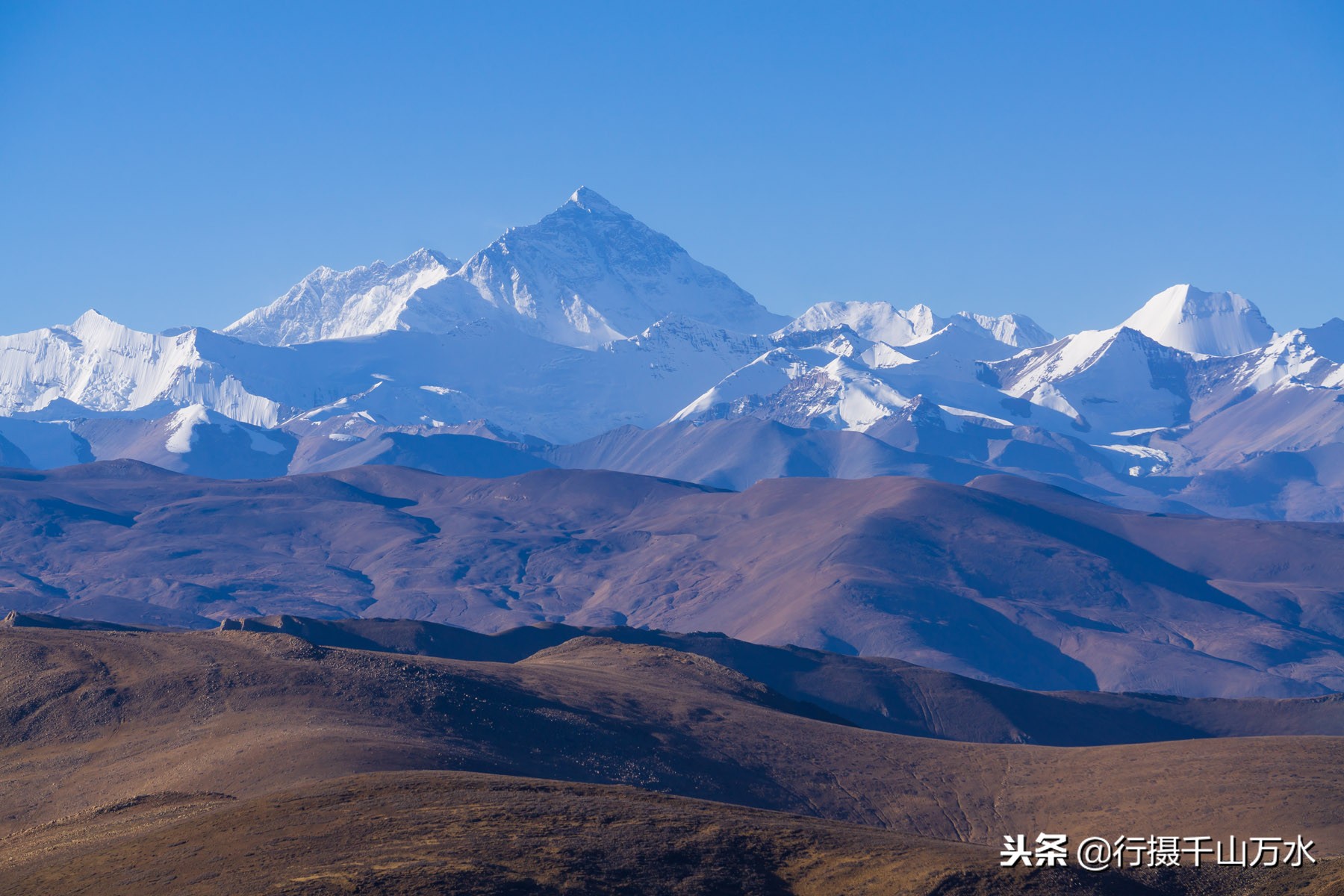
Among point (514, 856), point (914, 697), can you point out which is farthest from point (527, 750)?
point (914, 697)

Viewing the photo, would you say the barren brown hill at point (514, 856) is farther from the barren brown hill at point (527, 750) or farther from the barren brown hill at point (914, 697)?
the barren brown hill at point (914, 697)

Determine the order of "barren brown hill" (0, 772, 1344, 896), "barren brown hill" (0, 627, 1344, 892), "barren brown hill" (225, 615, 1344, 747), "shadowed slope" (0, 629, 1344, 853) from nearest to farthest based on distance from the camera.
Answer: "barren brown hill" (0, 772, 1344, 896) → "barren brown hill" (0, 627, 1344, 892) → "shadowed slope" (0, 629, 1344, 853) → "barren brown hill" (225, 615, 1344, 747)

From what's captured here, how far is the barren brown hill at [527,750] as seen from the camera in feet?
194

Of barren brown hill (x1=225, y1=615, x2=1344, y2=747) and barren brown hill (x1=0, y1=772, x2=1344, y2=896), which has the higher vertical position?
barren brown hill (x1=225, y1=615, x2=1344, y2=747)

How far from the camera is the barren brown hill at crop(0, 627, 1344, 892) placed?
194 feet

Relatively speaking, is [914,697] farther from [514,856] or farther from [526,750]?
[514,856]

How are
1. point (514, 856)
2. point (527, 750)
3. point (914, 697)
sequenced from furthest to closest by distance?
point (914, 697)
point (527, 750)
point (514, 856)

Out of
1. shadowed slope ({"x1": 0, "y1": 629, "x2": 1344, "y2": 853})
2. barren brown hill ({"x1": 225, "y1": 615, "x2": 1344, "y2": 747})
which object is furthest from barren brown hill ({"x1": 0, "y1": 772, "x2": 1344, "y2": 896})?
barren brown hill ({"x1": 225, "y1": 615, "x2": 1344, "y2": 747})

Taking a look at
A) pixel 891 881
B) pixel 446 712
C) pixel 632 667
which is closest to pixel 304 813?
pixel 891 881

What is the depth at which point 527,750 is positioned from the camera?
65812 millimetres

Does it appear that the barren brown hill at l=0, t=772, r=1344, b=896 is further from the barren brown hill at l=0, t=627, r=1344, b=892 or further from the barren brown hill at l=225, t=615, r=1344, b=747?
the barren brown hill at l=225, t=615, r=1344, b=747

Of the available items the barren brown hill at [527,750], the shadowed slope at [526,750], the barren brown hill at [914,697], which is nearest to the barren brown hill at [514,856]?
the barren brown hill at [527,750]

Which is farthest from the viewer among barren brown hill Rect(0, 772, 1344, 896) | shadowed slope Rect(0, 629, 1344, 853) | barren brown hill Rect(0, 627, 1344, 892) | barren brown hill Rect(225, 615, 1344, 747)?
barren brown hill Rect(225, 615, 1344, 747)

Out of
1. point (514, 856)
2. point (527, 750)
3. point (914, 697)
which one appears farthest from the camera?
point (914, 697)
